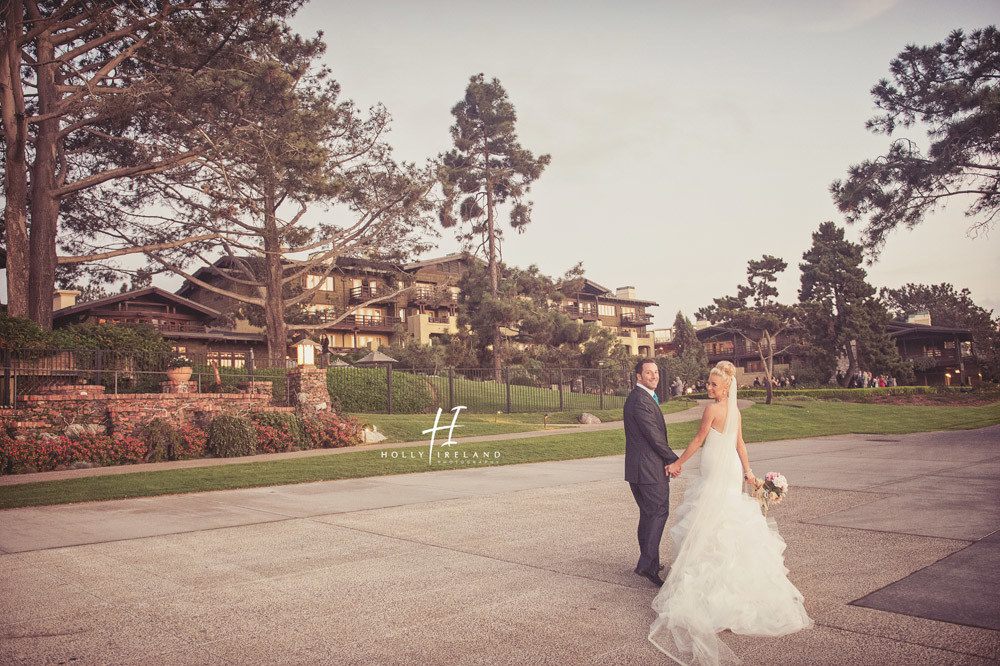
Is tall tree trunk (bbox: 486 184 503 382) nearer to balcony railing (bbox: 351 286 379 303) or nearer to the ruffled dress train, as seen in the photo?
balcony railing (bbox: 351 286 379 303)

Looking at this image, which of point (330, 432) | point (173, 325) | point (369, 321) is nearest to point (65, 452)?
point (330, 432)

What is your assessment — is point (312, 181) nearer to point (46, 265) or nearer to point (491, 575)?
point (46, 265)

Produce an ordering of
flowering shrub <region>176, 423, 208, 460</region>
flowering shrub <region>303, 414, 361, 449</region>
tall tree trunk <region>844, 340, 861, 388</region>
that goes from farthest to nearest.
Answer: tall tree trunk <region>844, 340, 861, 388</region>, flowering shrub <region>303, 414, 361, 449</region>, flowering shrub <region>176, 423, 208, 460</region>

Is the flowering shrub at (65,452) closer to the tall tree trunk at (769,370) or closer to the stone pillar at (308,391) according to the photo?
the stone pillar at (308,391)

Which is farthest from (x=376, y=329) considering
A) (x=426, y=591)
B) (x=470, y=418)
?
(x=426, y=591)

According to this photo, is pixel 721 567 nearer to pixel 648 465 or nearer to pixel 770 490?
pixel 770 490

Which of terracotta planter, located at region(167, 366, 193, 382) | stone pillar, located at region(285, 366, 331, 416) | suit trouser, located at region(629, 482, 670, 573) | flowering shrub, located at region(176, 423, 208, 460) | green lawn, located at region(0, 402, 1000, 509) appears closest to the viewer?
suit trouser, located at region(629, 482, 670, 573)

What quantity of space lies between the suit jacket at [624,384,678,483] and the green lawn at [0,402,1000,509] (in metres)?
8.23

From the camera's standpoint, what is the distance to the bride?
4344mm

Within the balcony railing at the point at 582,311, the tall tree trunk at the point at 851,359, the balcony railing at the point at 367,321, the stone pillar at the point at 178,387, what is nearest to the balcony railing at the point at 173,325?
the balcony railing at the point at 367,321

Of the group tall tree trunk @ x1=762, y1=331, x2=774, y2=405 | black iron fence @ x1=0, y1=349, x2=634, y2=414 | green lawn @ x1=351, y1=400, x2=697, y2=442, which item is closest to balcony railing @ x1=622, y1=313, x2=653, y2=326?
tall tree trunk @ x1=762, y1=331, x2=774, y2=405

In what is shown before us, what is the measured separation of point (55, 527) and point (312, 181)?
16683 mm

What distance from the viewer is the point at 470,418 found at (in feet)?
81.8

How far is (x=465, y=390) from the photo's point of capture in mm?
28203
